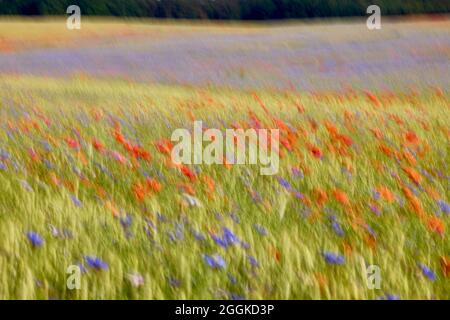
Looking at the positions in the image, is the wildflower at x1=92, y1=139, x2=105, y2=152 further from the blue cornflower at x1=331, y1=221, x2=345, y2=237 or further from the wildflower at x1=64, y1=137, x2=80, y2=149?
the blue cornflower at x1=331, y1=221, x2=345, y2=237

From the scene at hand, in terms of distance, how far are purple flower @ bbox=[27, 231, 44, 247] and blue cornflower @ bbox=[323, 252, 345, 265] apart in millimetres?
1070

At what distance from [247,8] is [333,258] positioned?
249 ft

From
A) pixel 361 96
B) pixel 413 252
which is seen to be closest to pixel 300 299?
pixel 413 252

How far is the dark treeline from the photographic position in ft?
214

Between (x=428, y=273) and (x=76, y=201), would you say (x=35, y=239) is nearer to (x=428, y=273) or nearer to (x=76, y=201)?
(x=76, y=201)

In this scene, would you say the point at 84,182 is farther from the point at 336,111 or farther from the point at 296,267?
the point at 336,111

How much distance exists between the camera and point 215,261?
2350mm

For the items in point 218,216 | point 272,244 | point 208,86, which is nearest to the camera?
point 272,244

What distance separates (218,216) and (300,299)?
0.77m

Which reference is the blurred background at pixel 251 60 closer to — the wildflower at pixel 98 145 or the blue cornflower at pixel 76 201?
the wildflower at pixel 98 145

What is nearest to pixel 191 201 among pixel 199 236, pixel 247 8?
pixel 199 236

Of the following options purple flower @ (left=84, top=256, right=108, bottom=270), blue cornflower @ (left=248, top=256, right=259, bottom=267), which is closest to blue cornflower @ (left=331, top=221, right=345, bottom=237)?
blue cornflower @ (left=248, top=256, right=259, bottom=267)

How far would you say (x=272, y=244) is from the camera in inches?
102

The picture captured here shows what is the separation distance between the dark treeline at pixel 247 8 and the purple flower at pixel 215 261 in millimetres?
65589
